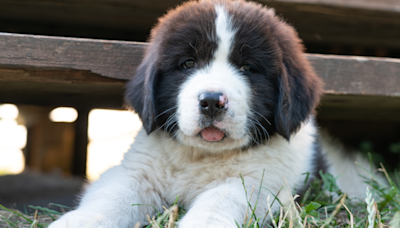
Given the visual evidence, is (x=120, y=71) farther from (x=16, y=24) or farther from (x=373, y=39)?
(x=373, y=39)

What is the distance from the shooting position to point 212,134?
1.82 m

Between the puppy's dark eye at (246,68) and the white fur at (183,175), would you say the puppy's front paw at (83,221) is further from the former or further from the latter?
the puppy's dark eye at (246,68)

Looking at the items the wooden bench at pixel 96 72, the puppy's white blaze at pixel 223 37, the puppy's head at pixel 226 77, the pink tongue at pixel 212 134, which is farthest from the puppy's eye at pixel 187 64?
the wooden bench at pixel 96 72

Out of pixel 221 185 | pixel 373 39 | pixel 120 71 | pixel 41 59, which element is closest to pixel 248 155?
pixel 221 185

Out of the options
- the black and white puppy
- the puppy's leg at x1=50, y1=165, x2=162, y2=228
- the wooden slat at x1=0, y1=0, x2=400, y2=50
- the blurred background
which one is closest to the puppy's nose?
the black and white puppy

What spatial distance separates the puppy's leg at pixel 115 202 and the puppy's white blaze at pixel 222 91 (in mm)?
354

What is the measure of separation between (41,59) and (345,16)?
2.75 metres

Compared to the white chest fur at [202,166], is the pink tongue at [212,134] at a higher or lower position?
higher

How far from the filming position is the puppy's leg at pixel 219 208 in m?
1.53

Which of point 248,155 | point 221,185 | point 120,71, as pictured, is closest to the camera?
point 221,185

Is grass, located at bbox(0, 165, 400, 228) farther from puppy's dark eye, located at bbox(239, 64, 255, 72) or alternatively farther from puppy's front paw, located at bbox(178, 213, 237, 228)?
puppy's dark eye, located at bbox(239, 64, 255, 72)

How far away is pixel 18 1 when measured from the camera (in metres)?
3.35

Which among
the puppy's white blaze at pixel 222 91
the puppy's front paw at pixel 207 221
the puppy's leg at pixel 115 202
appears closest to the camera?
the puppy's front paw at pixel 207 221

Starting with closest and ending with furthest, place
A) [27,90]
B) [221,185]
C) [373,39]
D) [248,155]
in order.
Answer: [221,185]
[248,155]
[27,90]
[373,39]
